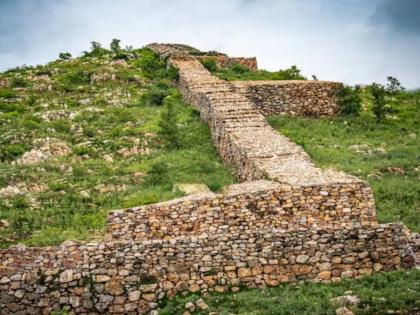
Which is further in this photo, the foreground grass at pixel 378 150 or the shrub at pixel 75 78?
the shrub at pixel 75 78

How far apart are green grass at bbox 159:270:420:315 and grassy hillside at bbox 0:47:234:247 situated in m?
5.44

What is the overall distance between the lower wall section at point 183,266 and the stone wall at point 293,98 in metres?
16.7

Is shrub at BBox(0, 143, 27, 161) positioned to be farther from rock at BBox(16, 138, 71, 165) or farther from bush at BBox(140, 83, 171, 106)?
bush at BBox(140, 83, 171, 106)

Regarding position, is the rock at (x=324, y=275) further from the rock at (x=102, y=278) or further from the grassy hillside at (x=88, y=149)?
the grassy hillside at (x=88, y=149)

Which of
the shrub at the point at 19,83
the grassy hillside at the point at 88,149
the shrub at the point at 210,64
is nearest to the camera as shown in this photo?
the grassy hillside at the point at 88,149

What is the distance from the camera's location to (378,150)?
75.5ft

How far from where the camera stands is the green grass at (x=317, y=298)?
10180mm

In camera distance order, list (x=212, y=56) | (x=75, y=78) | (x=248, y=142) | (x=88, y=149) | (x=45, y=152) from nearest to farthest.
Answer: (x=248, y=142)
(x=45, y=152)
(x=88, y=149)
(x=75, y=78)
(x=212, y=56)

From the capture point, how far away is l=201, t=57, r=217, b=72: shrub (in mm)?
38169

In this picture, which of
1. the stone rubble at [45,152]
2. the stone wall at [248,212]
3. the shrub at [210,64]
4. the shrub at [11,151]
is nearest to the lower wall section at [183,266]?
the stone wall at [248,212]

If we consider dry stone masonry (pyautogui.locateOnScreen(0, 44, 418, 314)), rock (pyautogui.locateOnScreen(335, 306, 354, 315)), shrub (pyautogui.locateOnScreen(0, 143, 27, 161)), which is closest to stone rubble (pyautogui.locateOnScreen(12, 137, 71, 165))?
shrub (pyautogui.locateOnScreen(0, 143, 27, 161))

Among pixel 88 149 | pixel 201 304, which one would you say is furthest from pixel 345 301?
pixel 88 149

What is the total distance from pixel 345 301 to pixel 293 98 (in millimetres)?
19504

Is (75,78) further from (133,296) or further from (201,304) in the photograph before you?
(201,304)
